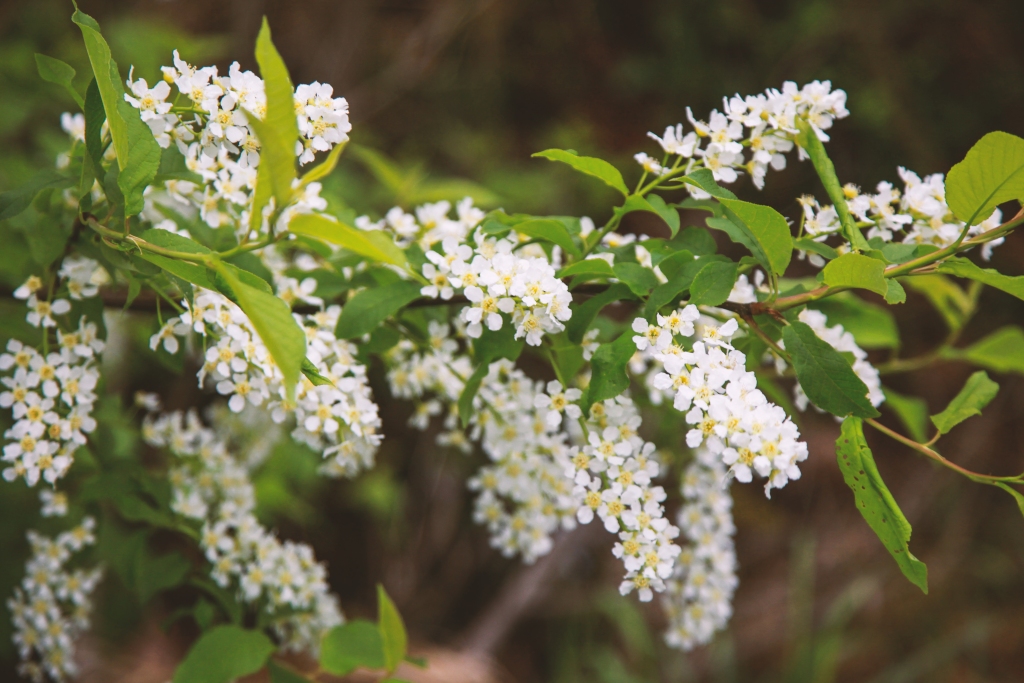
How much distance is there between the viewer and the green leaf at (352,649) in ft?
4.67

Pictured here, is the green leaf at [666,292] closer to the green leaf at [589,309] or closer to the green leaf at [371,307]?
the green leaf at [589,309]

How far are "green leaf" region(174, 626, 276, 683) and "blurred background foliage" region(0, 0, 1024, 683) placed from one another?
0.83 metres

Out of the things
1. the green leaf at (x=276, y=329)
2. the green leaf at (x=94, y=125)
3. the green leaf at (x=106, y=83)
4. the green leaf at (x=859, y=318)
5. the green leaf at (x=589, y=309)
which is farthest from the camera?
the green leaf at (x=859, y=318)

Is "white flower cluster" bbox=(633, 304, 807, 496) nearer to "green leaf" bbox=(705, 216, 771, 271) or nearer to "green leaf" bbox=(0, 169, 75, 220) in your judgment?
"green leaf" bbox=(705, 216, 771, 271)

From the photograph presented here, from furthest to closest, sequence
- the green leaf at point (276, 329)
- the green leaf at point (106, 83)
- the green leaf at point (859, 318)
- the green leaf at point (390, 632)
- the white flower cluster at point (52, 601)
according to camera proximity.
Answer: the white flower cluster at point (52, 601)
the green leaf at point (859, 318)
the green leaf at point (390, 632)
the green leaf at point (106, 83)
the green leaf at point (276, 329)

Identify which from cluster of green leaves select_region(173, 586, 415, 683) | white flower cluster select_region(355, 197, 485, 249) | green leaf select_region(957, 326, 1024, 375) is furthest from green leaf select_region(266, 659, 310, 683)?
green leaf select_region(957, 326, 1024, 375)

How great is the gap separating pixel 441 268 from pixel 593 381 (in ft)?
1.02

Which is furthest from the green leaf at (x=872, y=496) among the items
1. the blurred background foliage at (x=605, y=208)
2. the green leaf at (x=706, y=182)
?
the blurred background foliage at (x=605, y=208)

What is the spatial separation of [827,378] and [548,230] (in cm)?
47

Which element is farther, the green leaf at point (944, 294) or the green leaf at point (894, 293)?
the green leaf at point (944, 294)

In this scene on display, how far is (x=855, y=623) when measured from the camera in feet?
11.7

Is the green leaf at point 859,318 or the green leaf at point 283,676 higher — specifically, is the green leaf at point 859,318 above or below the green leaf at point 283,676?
above

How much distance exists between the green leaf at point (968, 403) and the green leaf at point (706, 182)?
472 mm

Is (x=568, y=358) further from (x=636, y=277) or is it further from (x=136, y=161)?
(x=136, y=161)
